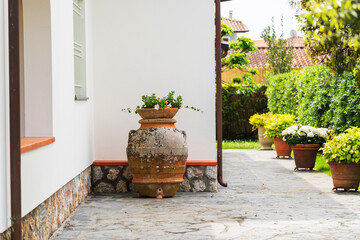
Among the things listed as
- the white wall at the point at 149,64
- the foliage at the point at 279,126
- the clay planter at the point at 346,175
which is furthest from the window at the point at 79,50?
the foliage at the point at 279,126

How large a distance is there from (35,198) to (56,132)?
115cm

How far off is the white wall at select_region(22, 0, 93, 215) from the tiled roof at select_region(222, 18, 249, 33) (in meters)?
37.8

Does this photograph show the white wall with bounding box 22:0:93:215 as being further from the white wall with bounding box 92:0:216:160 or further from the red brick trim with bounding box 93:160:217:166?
the white wall with bounding box 92:0:216:160

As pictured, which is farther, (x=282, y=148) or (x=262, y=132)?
(x=262, y=132)

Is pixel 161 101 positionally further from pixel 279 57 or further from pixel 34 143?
pixel 279 57

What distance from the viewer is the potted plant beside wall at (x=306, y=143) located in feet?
36.2

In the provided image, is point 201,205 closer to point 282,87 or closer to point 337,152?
point 337,152

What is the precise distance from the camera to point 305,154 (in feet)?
36.3

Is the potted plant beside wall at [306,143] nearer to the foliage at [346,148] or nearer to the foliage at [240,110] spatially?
the foliage at [346,148]

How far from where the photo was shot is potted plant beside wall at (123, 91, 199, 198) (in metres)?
7.74

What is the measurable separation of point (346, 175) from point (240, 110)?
12.1 m

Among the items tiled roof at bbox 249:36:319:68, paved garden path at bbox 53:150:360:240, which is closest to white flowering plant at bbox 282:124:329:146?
paved garden path at bbox 53:150:360:240

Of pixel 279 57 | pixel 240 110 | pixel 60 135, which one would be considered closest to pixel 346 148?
pixel 60 135

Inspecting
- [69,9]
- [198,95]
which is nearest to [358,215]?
[198,95]
